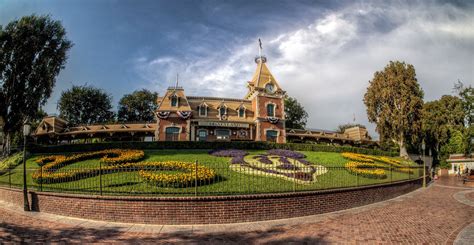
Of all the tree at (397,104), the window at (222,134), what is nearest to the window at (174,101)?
the window at (222,134)

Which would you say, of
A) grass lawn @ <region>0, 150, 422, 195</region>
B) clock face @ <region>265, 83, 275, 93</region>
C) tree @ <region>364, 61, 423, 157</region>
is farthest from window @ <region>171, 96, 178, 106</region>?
tree @ <region>364, 61, 423, 157</region>

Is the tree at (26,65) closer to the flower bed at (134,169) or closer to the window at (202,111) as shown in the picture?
the flower bed at (134,169)

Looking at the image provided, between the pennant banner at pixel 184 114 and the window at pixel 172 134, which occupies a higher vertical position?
the pennant banner at pixel 184 114

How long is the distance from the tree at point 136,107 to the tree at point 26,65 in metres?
29.8

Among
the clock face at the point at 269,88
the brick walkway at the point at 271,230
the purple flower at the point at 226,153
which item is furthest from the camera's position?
the clock face at the point at 269,88

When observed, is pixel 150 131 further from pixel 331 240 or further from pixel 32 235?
pixel 331 240

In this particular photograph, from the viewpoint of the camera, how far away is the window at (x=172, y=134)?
33438 millimetres

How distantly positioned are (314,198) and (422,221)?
4.09 m

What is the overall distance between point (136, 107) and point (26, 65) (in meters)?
33.6

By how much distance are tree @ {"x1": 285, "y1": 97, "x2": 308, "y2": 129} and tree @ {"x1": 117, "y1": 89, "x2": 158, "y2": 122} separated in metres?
32.8

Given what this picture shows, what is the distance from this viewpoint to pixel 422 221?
972 centimetres

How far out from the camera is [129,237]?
7637 mm

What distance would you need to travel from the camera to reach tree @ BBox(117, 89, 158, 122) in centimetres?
5953

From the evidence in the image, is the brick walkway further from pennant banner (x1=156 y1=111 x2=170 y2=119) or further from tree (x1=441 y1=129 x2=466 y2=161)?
tree (x1=441 y1=129 x2=466 y2=161)
